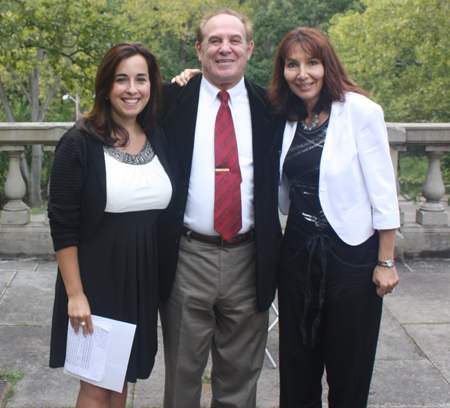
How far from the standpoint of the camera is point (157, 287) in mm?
2480

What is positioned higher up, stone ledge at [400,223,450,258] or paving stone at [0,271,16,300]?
stone ledge at [400,223,450,258]

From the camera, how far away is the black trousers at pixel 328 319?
2.38 meters

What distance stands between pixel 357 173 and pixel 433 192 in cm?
312

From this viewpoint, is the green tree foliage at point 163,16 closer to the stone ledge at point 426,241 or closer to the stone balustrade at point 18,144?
the stone balustrade at point 18,144

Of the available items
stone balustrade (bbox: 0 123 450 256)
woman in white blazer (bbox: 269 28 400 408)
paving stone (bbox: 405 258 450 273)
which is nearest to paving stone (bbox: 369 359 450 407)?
woman in white blazer (bbox: 269 28 400 408)

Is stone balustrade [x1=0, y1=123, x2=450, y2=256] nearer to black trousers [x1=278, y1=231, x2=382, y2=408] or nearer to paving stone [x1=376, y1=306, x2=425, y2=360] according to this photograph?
paving stone [x1=376, y1=306, x2=425, y2=360]

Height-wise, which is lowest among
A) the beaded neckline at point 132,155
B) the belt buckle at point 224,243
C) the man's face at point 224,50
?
the belt buckle at point 224,243

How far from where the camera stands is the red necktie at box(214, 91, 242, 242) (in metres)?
2.46

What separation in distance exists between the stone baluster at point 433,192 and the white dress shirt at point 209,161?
10.2ft

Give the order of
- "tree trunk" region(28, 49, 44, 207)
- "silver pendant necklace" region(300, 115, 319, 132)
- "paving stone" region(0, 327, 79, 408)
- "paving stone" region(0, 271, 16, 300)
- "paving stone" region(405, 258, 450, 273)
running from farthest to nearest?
"tree trunk" region(28, 49, 44, 207) → "paving stone" region(405, 258, 450, 273) → "paving stone" region(0, 271, 16, 300) → "paving stone" region(0, 327, 79, 408) → "silver pendant necklace" region(300, 115, 319, 132)

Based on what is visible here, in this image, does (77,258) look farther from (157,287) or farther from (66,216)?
(157,287)

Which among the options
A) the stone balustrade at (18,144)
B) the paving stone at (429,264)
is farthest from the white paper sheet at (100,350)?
the paving stone at (429,264)

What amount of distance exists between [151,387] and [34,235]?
254 cm

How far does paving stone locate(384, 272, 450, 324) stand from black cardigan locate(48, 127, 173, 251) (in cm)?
261
